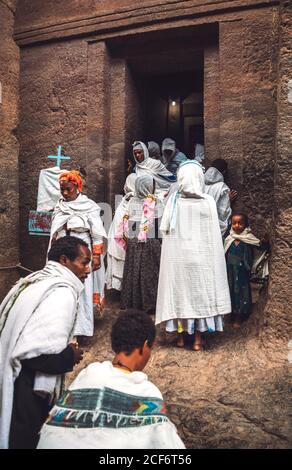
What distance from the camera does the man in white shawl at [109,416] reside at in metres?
1.56

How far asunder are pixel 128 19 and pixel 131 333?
5662 millimetres

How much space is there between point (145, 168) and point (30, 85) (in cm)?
254

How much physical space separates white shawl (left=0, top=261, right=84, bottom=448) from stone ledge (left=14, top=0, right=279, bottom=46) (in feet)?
16.8

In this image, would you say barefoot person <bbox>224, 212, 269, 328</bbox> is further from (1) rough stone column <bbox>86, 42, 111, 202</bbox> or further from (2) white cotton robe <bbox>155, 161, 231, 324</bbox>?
(1) rough stone column <bbox>86, 42, 111, 202</bbox>

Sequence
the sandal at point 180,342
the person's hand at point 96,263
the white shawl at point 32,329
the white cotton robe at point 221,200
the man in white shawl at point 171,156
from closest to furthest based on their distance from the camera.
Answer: the white shawl at point 32,329 → the sandal at point 180,342 → the person's hand at point 96,263 → the white cotton robe at point 221,200 → the man in white shawl at point 171,156

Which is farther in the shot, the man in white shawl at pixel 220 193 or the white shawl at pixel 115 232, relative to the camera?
the white shawl at pixel 115 232

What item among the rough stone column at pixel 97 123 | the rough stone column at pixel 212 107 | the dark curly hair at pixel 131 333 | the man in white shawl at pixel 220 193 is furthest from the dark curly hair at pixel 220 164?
the dark curly hair at pixel 131 333

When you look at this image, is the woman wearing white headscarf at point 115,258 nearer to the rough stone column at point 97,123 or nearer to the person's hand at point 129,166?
the rough stone column at point 97,123

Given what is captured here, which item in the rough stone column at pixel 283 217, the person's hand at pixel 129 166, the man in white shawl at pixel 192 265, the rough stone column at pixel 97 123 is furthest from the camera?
the person's hand at pixel 129 166

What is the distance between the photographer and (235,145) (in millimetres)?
5688

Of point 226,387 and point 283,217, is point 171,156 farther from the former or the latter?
point 226,387

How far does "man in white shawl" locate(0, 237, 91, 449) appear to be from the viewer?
2012 mm

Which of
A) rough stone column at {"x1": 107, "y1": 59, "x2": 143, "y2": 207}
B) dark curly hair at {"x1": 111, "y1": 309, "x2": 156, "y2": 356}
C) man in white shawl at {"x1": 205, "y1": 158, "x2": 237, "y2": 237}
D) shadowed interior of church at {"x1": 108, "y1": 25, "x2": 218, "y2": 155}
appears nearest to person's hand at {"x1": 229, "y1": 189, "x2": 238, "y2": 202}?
man in white shawl at {"x1": 205, "y1": 158, "x2": 237, "y2": 237}

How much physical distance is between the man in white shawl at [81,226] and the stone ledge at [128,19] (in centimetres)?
311
